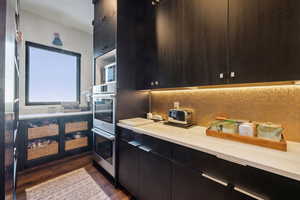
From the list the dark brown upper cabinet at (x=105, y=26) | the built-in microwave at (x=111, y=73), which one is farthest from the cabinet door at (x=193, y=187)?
the dark brown upper cabinet at (x=105, y=26)

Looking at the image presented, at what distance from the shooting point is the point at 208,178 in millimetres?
906

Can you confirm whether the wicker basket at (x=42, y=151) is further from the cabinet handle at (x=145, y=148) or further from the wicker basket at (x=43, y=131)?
the cabinet handle at (x=145, y=148)

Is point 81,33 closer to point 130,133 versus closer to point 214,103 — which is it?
point 130,133

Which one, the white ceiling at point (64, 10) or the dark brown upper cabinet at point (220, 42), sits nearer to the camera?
the dark brown upper cabinet at point (220, 42)

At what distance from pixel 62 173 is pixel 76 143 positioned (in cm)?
67

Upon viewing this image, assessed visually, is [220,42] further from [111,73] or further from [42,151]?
[42,151]

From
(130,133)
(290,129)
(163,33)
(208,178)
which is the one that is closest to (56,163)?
(130,133)

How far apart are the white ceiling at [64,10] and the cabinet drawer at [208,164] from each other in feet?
9.21

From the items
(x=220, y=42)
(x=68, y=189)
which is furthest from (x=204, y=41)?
(x=68, y=189)

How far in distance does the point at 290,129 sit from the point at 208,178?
0.80 metres

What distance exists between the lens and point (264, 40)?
0.92m

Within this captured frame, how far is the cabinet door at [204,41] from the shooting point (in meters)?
1.12

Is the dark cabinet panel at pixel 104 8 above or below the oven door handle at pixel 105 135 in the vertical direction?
above

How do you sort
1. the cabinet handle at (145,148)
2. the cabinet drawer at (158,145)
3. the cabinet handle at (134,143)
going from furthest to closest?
1. the cabinet handle at (134,143)
2. the cabinet handle at (145,148)
3. the cabinet drawer at (158,145)
